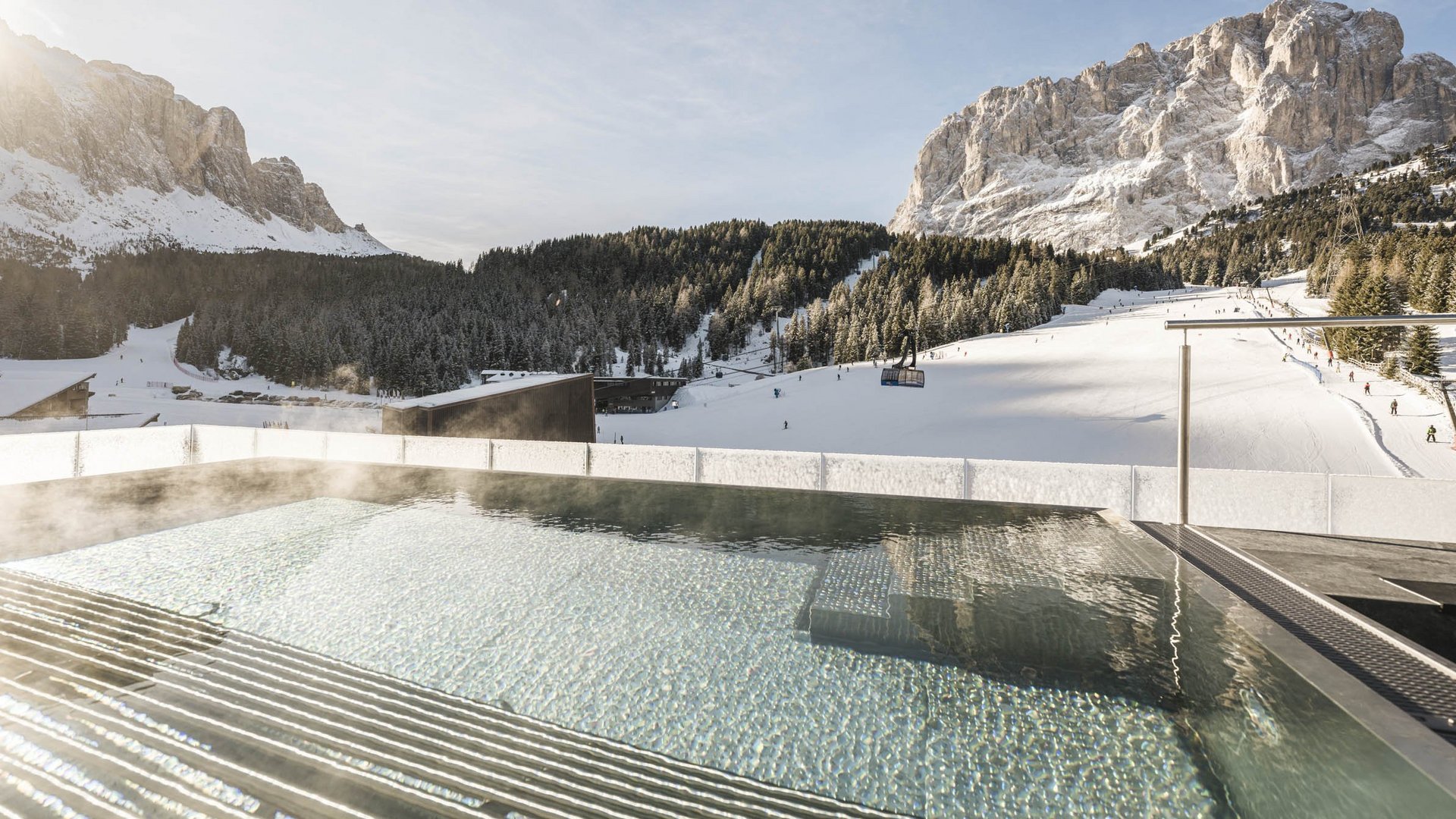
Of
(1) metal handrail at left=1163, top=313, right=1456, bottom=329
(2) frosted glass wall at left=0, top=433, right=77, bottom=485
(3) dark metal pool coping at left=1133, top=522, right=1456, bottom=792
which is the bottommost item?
(3) dark metal pool coping at left=1133, top=522, right=1456, bottom=792

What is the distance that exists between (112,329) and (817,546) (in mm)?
130514

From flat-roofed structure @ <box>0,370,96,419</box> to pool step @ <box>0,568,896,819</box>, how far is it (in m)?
29.3

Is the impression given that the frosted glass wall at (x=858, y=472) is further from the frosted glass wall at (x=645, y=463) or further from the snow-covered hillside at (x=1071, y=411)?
the snow-covered hillside at (x=1071, y=411)

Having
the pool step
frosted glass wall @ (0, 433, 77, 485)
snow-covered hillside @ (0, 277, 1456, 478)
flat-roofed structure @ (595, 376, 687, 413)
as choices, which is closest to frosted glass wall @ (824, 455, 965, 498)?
the pool step

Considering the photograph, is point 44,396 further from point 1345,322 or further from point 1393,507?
point 1393,507

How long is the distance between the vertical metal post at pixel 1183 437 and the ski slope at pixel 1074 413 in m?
19.0

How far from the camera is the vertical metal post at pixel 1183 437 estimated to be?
358 inches

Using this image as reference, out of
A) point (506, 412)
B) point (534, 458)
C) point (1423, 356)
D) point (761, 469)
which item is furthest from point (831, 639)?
point (1423, 356)

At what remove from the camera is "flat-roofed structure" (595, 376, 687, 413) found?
2253 inches

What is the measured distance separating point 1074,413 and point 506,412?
30.7 metres

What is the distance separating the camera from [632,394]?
58.4m

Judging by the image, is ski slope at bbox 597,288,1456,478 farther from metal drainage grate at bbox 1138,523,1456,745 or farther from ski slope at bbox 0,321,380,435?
ski slope at bbox 0,321,380,435

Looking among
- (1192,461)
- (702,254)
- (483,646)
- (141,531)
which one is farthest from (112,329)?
(1192,461)


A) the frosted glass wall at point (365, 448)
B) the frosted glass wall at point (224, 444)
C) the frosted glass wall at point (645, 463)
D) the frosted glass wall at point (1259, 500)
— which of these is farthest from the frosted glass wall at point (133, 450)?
the frosted glass wall at point (1259, 500)
